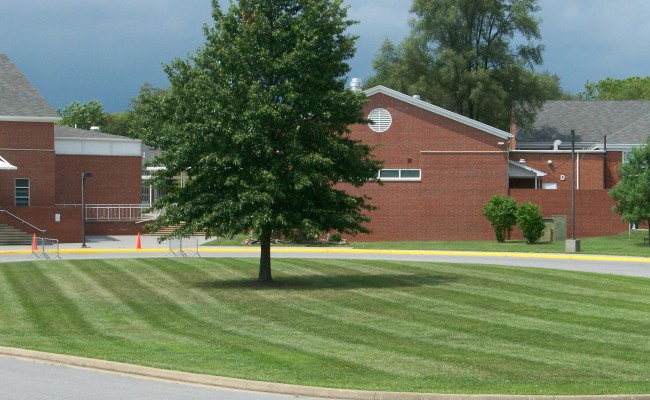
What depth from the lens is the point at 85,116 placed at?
397 feet

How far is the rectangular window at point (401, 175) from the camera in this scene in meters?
54.7

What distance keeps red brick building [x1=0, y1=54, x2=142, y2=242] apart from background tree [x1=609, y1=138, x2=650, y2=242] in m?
27.6

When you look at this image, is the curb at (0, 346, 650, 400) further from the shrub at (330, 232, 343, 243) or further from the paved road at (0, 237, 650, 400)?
the shrub at (330, 232, 343, 243)

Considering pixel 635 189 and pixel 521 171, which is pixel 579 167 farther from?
pixel 635 189

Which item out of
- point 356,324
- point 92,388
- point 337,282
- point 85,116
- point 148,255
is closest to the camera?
point 92,388

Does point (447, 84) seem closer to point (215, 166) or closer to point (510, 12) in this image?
point (510, 12)

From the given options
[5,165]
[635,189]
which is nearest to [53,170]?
[5,165]

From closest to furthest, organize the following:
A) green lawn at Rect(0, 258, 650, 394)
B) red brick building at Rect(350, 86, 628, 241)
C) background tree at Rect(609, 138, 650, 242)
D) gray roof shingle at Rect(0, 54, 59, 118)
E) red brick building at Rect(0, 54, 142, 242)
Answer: green lawn at Rect(0, 258, 650, 394)
background tree at Rect(609, 138, 650, 242)
red brick building at Rect(0, 54, 142, 242)
red brick building at Rect(350, 86, 628, 241)
gray roof shingle at Rect(0, 54, 59, 118)

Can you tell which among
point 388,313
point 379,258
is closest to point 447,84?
point 379,258

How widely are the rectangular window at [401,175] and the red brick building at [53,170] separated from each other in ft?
50.0

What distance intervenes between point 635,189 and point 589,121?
23914 mm

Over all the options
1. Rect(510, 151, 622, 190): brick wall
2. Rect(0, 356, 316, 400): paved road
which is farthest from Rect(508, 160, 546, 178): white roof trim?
Rect(0, 356, 316, 400): paved road

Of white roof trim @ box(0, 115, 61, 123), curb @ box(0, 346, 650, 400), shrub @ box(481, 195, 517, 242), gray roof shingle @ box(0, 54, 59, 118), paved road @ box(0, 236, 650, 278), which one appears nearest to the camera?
curb @ box(0, 346, 650, 400)

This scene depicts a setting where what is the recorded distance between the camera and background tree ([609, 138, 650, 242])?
151 ft
